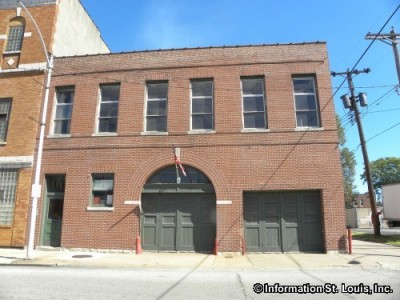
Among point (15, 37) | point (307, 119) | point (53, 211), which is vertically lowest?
point (53, 211)

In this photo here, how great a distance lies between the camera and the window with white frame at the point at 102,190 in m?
15.4

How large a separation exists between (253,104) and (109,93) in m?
6.61

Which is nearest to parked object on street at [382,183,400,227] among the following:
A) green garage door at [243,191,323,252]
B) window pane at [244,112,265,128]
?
green garage door at [243,191,323,252]

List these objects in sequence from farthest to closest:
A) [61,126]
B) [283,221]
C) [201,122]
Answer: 1. [61,126]
2. [201,122]
3. [283,221]

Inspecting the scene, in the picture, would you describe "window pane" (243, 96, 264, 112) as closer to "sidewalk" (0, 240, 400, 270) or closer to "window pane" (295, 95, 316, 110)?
"window pane" (295, 95, 316, 110)

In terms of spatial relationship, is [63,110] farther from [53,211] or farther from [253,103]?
[253,103]

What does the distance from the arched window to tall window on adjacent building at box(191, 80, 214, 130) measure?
914 cm

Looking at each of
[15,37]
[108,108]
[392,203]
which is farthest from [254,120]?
[392,203]

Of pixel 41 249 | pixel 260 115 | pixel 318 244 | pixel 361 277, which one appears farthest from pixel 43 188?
pixel 361 277

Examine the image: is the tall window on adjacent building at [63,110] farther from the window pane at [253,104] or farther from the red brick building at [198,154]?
the window pane at [253,104]

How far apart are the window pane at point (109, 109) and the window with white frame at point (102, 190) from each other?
9.20 ft

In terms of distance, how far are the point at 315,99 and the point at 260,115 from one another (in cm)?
245

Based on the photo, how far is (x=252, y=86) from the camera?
15953 mm

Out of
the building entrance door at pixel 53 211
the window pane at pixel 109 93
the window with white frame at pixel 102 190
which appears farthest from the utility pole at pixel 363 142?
the building entrance door at pixel 53 211
